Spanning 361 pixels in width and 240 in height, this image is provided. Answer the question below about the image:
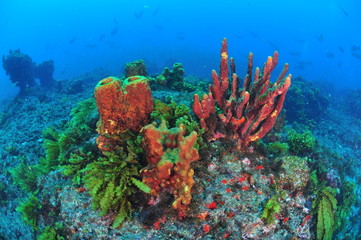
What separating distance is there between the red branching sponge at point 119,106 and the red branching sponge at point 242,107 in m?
1.05

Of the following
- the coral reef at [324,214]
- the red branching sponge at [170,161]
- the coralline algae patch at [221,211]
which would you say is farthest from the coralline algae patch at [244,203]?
the red branching sponge at [170,161]

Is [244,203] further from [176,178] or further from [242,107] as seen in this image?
[242,107]

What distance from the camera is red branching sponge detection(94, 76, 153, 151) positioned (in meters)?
3.96

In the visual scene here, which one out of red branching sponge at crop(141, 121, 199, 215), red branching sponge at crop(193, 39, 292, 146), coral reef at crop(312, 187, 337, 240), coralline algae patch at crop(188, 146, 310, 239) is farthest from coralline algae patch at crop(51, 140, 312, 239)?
red branching sponge at crop(193, 39, 292, 146)

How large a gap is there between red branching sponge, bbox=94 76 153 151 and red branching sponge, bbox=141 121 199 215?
0.92 m

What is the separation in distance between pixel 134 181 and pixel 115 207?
0.66m

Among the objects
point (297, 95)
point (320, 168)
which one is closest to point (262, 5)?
point (297, 95)

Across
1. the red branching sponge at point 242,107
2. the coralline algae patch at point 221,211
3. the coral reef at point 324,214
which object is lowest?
the coralline algae patch at point 221,211

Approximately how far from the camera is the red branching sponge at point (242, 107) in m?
4.40

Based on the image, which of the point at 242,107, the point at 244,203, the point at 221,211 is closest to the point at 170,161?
the point at 221,211

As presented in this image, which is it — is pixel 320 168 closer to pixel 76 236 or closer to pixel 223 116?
pixel 223 116

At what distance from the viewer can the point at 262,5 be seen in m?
123

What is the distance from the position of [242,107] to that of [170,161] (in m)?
1.98

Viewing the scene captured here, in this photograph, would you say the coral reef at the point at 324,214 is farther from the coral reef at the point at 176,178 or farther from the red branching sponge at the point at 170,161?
the red branching sponge at the point at 170,161
